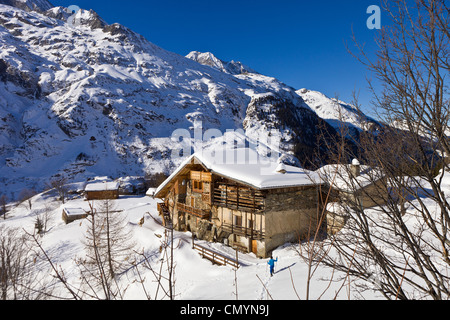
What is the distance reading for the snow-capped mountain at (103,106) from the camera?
237ft

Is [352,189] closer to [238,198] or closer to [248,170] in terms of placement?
[248,170]

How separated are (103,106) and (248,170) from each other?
90.3 m

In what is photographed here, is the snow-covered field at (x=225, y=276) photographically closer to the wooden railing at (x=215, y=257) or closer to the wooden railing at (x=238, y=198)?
the wooden railing at (x=215, y=257)

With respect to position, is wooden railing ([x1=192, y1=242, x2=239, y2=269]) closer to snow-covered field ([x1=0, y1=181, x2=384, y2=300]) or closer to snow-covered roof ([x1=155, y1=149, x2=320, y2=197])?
snow-covered field ([x1=0, y1=181, x2=384, y2=300])

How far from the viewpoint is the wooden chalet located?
1323cm

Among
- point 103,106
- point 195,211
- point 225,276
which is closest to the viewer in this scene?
point 225,276

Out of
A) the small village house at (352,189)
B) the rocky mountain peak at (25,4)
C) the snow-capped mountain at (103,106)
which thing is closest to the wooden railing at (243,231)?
the small village house at (352,189)

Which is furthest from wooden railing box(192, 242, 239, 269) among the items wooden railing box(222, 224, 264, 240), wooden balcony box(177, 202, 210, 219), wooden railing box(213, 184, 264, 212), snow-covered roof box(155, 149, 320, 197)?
snow-covered roof box(155, 149, 320, 197)

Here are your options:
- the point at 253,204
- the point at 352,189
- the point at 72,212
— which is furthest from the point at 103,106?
the point at 352,189

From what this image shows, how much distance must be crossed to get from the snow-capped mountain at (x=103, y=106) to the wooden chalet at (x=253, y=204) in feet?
177

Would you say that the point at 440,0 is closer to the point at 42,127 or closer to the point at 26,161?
the point at 26,161

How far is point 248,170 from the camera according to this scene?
46.4 feet

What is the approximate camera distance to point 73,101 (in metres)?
86.1

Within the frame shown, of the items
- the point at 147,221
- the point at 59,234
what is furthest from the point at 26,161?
the point at 147,221
